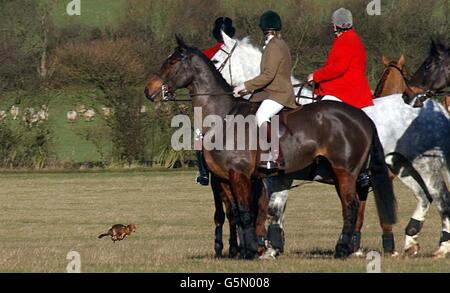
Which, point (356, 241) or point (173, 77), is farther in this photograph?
point (356, 241)

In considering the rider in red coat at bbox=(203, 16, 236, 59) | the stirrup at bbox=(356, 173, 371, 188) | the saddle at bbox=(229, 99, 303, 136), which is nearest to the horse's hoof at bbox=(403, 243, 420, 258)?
the stirrup at bbox=(356, 173, 371, 188)

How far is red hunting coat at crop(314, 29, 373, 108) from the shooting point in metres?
13.2

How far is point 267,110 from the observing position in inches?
489

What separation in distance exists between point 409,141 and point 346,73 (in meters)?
1.02

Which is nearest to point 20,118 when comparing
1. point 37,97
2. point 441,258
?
point 37,97

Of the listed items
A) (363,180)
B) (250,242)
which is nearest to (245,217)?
(250,242)

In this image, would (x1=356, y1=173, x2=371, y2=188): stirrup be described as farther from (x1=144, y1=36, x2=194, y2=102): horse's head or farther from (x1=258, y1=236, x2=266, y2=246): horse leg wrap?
(x1=144, y1=36, x2=194, y2=102): horse's head

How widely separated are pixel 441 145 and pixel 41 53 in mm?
24158

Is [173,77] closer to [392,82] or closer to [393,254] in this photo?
[393,254]

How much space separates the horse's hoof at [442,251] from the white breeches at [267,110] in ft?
7.16

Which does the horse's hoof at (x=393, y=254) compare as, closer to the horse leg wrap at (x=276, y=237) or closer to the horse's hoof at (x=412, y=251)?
the horse's hoof at (x=412, y=251)

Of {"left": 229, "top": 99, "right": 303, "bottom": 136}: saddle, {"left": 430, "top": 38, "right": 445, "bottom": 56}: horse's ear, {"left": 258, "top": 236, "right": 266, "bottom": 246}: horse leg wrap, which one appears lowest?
{"left": 258, "top": 236, "right": 266, "bottom": 246}: horse leg wrap

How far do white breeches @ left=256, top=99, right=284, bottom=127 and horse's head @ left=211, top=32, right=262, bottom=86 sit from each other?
4.19 ft

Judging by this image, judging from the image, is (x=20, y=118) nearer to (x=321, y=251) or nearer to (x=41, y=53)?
(x=41, y=53)
